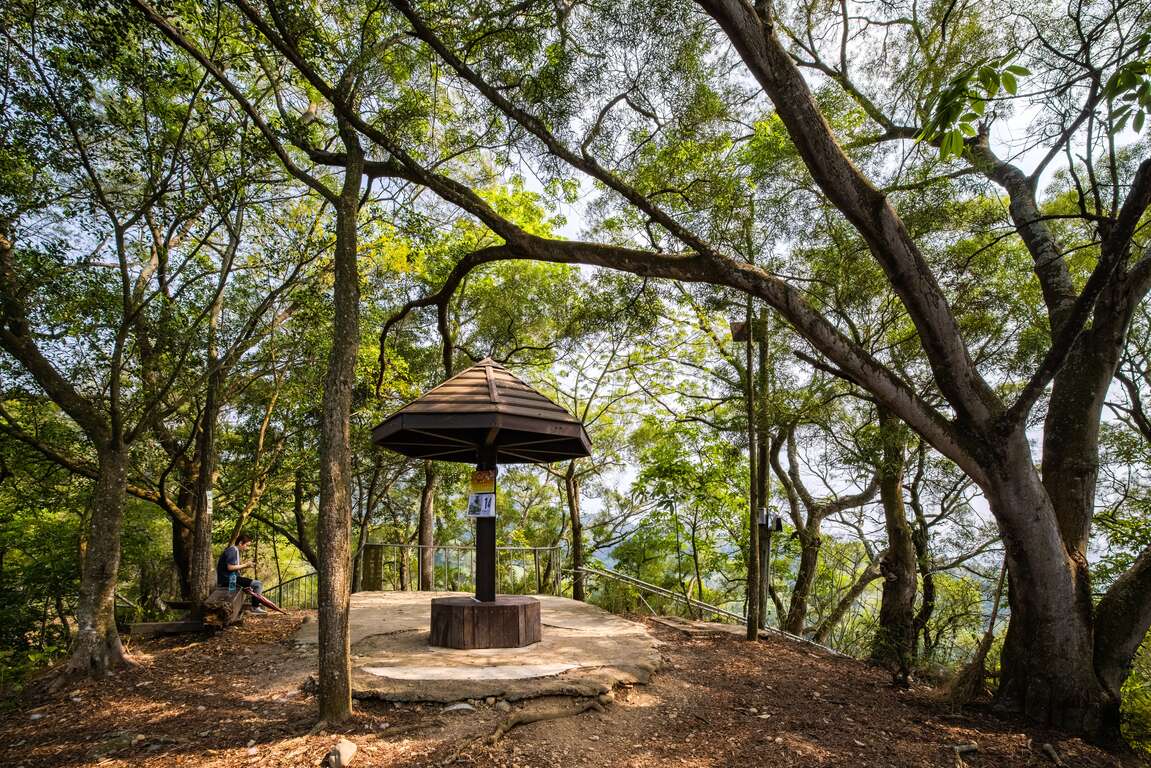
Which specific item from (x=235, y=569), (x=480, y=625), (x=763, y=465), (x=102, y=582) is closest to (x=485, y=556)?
(x=480, y=625)

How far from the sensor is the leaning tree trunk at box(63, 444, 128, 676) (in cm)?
605

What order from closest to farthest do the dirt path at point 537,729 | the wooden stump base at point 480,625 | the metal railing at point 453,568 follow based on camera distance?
the dirt path at point 537,729 < the wooden stump base at point 480,625 < the metal railing at point 453,568

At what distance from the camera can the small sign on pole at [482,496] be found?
274 inches

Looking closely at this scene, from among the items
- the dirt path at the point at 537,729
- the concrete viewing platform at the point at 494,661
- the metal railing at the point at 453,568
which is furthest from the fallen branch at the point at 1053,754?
the metal railing at the point at 453,568

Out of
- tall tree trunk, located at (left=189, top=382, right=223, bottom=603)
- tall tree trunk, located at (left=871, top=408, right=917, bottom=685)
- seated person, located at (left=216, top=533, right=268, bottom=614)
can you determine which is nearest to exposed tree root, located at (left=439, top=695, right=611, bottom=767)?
tall tree trunk, located at (left=871, top=408, right=917, bottom=685)

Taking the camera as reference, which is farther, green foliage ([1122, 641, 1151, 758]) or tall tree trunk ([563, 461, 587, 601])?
tall tree trunk ([563, 461, 587, 601])

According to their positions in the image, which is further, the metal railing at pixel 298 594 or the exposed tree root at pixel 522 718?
the metal railing at pixel 298 594

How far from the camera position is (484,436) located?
717 cm

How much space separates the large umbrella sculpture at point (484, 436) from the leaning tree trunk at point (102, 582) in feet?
9.36

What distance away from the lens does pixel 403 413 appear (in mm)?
6414

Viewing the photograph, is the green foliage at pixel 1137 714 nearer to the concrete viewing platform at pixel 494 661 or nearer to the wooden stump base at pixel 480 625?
the concrete viewing platform at pixel 494 661

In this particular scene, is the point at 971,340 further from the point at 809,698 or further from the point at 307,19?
the point at 307,19

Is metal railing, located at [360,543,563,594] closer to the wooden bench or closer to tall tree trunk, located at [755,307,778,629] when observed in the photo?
the wooden bench

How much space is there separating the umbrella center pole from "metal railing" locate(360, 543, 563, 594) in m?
3.43
